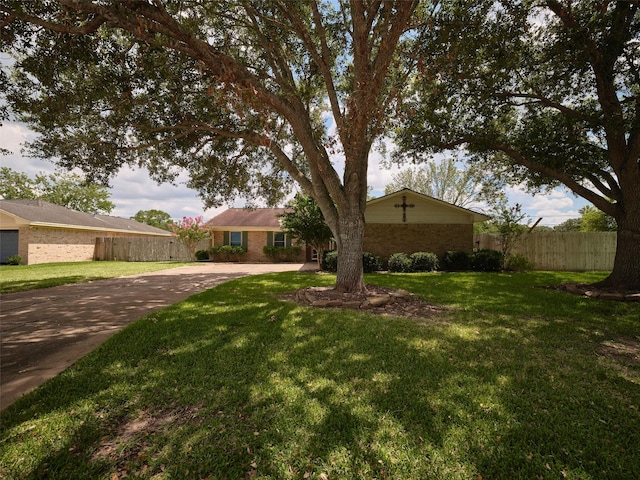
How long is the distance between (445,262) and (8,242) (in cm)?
2586

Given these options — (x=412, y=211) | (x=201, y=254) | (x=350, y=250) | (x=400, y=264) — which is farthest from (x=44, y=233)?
(x=412, y=211)

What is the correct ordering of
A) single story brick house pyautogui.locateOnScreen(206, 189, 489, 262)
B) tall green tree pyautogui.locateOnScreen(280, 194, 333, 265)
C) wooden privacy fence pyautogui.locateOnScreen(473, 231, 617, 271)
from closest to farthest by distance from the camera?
tall green tree pyautogui.locateOnScreen(280, 194, 333, 265) → wooden privacy fence pyautogui.locateOnScreen(473, 231, 617, 271) → single story brick house pyautogui.locateOnScreen(206, 189, 489, 262)

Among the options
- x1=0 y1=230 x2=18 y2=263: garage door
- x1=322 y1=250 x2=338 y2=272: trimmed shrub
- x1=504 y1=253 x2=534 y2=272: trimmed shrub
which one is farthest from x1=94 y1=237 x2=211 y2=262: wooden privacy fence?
x1=504 y1=253 x2=534 y2=272: trimmed shrub

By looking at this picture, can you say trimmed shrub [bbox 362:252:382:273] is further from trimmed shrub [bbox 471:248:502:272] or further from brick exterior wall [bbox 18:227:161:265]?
brick exterior wall [bbox 18:227:161:265]

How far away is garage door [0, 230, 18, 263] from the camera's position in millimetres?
17250

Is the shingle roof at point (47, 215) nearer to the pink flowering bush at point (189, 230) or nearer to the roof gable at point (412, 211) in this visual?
the pink flowering bush at point (189, 230)

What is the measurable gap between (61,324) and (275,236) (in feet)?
55.2

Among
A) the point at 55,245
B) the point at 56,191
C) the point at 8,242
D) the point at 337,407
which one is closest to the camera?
the point at 337,407

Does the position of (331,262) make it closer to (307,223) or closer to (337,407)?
(307,223)

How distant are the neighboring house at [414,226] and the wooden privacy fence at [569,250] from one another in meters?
3.31

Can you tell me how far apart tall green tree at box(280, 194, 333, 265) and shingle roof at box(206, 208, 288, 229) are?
23.3 ft

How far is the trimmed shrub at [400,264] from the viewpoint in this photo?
13570mm

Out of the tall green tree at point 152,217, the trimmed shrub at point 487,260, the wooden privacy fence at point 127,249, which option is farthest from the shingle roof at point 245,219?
the tall green tree at point 152,217

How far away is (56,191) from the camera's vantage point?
112 ft
